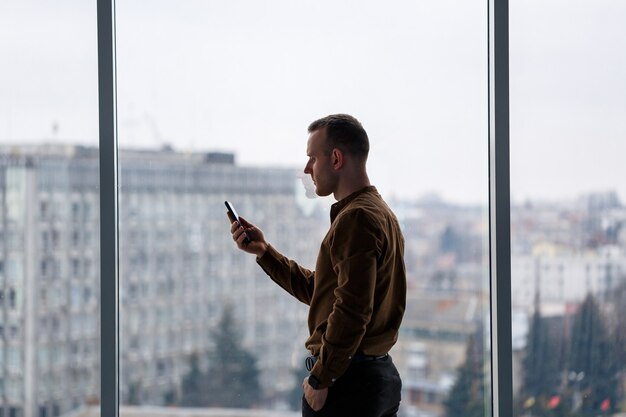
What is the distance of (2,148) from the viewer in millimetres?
2668

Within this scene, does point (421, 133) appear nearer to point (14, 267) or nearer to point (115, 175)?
point (115, 175)

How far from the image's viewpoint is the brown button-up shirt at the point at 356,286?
189 centimetres

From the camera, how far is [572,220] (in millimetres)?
2775

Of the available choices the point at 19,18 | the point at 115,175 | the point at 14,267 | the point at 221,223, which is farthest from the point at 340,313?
the point at 19,18

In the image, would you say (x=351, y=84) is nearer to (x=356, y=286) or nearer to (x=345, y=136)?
(x=345, y=136)

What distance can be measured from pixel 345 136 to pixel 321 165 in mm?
102

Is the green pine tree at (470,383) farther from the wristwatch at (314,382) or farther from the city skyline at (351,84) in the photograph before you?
the wristwatch at (314,382)

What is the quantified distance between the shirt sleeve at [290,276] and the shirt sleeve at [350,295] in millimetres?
365

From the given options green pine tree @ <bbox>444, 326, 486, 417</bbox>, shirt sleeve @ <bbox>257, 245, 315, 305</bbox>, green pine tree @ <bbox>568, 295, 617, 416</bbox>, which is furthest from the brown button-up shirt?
green pine tree @ <bbox>568, 295, 617, 416</bbox>

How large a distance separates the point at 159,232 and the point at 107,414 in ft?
2.15

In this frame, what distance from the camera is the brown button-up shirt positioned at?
1887mm

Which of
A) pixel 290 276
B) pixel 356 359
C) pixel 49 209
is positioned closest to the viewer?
pixel 356 359

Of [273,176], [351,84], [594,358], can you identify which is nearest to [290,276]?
[273,176]

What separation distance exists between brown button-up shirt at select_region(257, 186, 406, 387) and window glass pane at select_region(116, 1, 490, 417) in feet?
2.23
